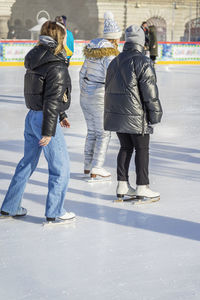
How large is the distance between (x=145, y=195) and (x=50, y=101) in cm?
132

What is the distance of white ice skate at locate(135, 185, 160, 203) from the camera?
4.50m

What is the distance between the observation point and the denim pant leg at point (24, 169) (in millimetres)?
3818

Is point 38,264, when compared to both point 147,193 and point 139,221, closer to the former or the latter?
point 139,221

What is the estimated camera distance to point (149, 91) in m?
4.12

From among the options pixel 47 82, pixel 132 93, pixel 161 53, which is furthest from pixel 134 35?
pixel 161 53

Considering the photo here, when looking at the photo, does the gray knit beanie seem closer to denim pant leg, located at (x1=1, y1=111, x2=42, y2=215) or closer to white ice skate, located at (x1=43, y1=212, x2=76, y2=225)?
denim pant leg, located at (x1=1, y1=111, x2=42, y2=215)

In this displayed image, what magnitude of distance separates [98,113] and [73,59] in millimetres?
18500

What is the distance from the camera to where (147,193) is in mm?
4523

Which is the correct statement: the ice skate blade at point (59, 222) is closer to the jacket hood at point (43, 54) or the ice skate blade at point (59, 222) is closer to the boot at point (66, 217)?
the boot at point (66, 217)

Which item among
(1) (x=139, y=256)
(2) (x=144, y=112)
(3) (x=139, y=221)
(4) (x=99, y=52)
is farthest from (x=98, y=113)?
(1) (x=139, y=256)

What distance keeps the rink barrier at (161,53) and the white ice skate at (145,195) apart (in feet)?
60.6

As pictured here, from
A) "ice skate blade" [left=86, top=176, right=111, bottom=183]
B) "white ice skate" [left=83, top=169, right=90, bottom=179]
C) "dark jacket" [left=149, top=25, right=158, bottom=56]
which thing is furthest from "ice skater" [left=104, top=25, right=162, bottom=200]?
"dark jacket" [left=149, top=25, right=158, bottom=56]

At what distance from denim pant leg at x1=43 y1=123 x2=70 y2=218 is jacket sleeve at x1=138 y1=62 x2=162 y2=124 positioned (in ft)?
2.36

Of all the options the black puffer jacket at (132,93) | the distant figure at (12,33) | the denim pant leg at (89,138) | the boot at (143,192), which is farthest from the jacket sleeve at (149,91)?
the distant figure at (12,33)
